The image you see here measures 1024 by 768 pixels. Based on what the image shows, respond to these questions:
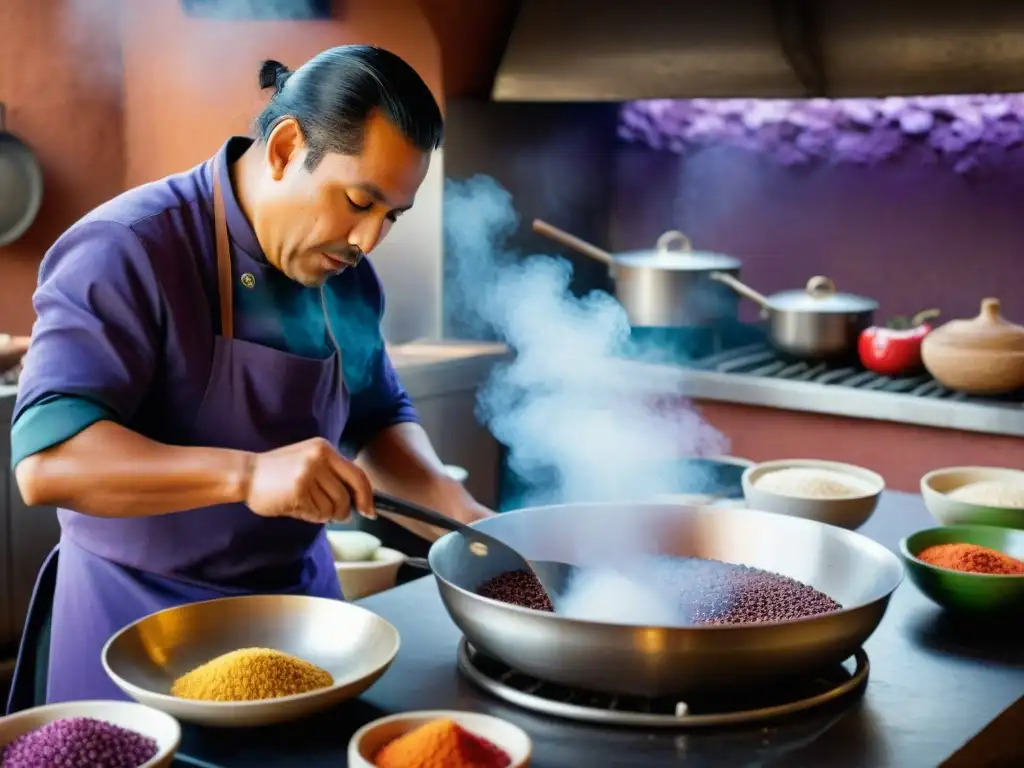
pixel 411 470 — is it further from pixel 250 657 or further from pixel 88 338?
pixel 250 657

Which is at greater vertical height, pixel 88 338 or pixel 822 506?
pixel 88 338

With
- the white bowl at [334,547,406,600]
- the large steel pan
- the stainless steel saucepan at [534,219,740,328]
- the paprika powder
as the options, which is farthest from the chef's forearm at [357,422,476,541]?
the stainless steel saucepan at [534,219,740,328]

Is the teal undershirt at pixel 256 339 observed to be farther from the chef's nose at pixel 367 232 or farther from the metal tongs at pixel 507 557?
the metal tongs at pixel 507 557

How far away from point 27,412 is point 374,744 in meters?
0.69

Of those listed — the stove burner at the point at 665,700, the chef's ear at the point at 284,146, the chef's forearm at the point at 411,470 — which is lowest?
the stove burner at the point at 665,700

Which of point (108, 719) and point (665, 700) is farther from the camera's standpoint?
point (665, 700)

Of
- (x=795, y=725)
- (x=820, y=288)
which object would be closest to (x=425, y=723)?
(x=795, y=725)

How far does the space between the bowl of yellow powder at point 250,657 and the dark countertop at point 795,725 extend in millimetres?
49

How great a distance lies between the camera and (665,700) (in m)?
1.50

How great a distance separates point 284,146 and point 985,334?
246 centimetres

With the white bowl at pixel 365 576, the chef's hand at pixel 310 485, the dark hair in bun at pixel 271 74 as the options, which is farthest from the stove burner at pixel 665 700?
the white bowl at pixel 365 576

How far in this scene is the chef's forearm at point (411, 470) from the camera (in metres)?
2.12

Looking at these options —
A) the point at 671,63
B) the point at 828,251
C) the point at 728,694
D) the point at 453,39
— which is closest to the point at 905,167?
the point at 828,251

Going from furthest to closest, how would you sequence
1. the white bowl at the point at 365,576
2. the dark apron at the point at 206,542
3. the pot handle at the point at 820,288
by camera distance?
1. the pot handle at the point at 820,288
2. the white bowl at the point at 365,576
3. the dark apron at the point at 206,542
